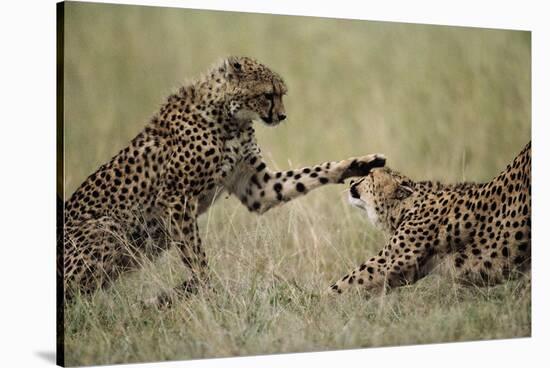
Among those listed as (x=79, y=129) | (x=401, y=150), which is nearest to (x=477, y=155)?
(x=401, y=150)

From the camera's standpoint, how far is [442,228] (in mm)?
6477

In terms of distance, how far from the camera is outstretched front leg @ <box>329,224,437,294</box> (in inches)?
252

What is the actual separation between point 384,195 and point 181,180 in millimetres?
1250

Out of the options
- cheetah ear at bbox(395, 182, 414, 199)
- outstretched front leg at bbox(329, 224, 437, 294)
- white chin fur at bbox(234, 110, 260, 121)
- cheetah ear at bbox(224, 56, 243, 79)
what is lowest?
outstretched front leg at bbox(329, 224, 437, 294)

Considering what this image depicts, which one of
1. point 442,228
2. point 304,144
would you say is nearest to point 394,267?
point 442,228

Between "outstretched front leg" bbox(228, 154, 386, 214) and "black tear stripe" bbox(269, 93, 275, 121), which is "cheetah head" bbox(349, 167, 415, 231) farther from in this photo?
"black tear stripe" bbox(269, 93, 275, 121)

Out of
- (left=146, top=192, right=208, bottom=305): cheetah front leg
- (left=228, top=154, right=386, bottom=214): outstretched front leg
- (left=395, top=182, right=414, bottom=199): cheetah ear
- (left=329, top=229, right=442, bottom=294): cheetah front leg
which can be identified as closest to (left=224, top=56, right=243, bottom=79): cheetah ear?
(left=228, top=154, right=386, bottom=214): outstretched front leg

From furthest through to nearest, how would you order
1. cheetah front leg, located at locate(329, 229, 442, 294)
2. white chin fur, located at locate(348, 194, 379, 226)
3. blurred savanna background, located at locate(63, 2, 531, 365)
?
white chin fur, located at locate(348, 194, 379, 226) < cheetah front leg, located at locate(329, 229, 442, 294) < blurred savanna background, located at locate(63, 2, 531, 365)

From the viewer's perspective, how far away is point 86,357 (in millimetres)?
5730

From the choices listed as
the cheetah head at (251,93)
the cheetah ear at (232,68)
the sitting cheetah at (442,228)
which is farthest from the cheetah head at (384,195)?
the cheetah ear at (232,68)

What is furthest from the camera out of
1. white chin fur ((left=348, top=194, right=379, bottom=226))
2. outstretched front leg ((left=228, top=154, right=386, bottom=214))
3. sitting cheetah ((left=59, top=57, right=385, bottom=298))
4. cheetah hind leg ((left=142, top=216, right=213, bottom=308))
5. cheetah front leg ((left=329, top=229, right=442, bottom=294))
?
white chin fur ((left=348, top=194, right=379, bottom=226))

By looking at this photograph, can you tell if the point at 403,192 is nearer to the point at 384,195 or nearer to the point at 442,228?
the point at 384,195

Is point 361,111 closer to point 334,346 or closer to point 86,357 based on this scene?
point 334,346

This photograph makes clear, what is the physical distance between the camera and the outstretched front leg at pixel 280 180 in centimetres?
657
